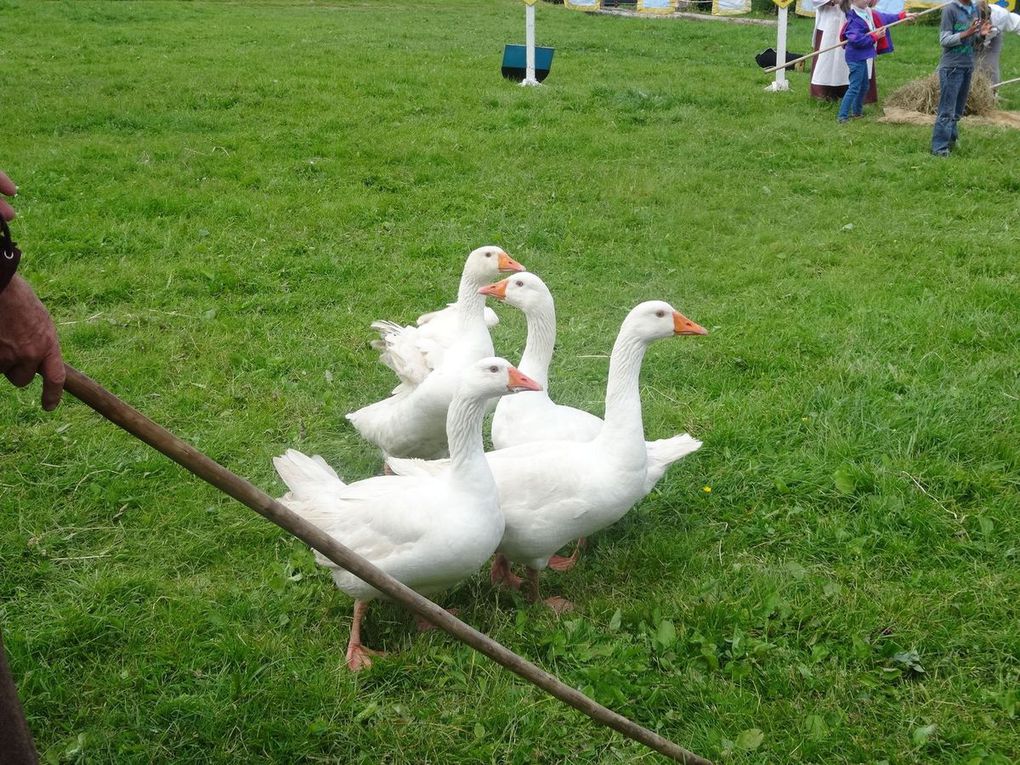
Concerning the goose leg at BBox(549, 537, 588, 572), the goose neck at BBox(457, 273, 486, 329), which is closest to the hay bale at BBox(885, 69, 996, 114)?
the goose neck at BBox(457, 273, 486, 329)

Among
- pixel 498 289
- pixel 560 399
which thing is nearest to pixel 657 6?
pixel 560 399

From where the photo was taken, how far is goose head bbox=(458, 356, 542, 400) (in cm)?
350

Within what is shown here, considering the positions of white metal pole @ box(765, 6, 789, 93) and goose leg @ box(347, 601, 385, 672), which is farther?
white metal pole @ box(765, 6, 789, 93)

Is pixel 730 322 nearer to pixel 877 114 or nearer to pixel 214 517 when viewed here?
pixel 214 517

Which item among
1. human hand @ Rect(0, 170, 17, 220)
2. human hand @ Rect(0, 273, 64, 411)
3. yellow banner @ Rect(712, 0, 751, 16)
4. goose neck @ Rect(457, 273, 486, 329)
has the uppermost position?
yellow banner @ Rect(712, 0, 751, 16)

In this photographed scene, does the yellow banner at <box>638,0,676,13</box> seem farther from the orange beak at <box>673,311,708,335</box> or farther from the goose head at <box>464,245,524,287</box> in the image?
the orange beak at <box>673,311,708,335</box>

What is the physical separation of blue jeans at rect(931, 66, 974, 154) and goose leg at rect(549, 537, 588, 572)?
26.2 feet

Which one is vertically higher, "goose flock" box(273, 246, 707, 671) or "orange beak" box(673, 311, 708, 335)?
"orange beak" box(673, 311, 708, 335)

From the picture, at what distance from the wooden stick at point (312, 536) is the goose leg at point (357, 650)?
0.89 m

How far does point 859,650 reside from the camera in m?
3.33

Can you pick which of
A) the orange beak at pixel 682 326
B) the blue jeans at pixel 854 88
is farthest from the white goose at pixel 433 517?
the blue jeans at pixel 854 88

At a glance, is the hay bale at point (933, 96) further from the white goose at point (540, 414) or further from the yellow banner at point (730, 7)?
the yellow banner at point (730, 7)

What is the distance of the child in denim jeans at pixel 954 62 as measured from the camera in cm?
961

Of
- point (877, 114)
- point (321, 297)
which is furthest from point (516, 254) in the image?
point (877, 114)
